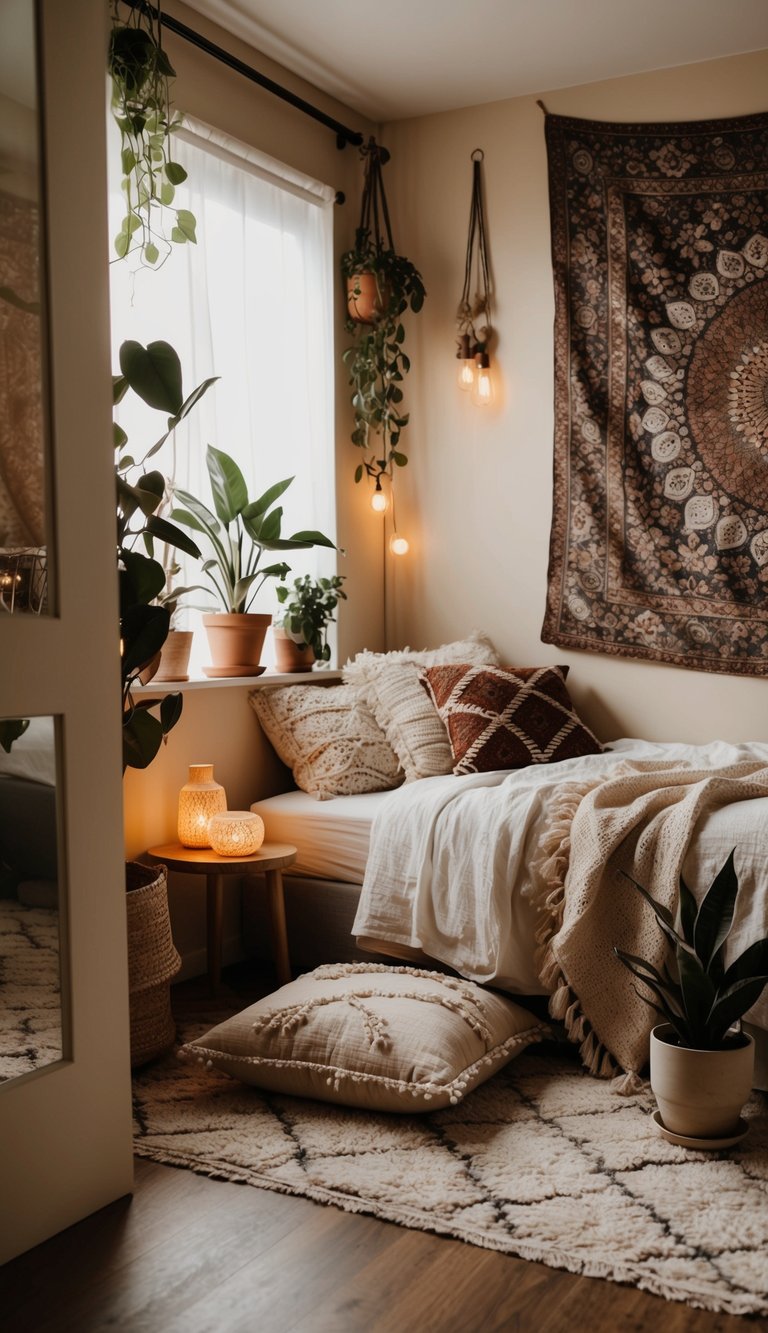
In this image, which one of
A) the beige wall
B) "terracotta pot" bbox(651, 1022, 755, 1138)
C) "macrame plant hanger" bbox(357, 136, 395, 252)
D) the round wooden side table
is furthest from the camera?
"macrame plant hanger" bbox(357, 136, 395, 252)

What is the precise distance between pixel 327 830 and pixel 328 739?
36 centimetres

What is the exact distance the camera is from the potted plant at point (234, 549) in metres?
3.52

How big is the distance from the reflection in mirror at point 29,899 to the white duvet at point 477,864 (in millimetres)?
1188

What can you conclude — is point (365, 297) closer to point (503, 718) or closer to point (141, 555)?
point (503, 718)

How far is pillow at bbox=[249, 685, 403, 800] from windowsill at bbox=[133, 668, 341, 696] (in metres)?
0.06

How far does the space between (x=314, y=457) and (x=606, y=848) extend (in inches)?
79.1

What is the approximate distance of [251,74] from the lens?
3680 millimetres

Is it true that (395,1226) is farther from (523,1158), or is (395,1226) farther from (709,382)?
(709,382)

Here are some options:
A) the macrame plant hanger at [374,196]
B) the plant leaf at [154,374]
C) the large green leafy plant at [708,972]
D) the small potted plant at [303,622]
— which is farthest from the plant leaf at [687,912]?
the macrame plant hanger at [374,196]

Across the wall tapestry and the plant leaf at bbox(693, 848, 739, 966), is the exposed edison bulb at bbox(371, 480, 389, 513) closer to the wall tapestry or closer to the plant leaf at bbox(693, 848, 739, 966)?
the wall tapestry

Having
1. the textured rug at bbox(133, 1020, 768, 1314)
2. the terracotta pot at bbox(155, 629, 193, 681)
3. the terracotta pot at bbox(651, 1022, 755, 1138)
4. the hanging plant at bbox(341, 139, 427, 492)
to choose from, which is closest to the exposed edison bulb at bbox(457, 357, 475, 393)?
the hanging plant at bbox(341, 139, 427, 492)

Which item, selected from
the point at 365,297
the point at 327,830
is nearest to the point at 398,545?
Answer: the point at 365,297

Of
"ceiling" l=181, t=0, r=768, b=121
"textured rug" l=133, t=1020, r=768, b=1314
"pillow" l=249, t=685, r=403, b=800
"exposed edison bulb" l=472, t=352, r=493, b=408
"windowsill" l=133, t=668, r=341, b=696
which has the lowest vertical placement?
"textured rug" l=133, t=1020, r=768, b=1314

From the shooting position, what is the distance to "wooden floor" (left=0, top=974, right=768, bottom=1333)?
174 cm
